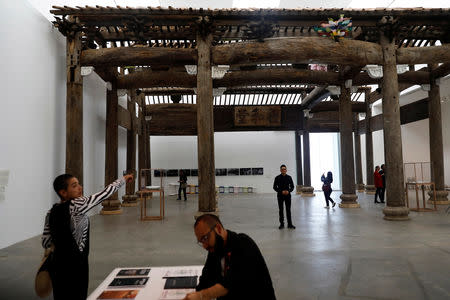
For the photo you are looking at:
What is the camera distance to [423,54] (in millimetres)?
8023

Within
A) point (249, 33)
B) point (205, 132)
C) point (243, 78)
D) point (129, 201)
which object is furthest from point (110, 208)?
point (249, 33)

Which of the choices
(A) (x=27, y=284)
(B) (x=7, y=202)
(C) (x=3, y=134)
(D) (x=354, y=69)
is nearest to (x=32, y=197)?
(B) (x=7, y=202)

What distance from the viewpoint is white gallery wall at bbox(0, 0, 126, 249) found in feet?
18.3

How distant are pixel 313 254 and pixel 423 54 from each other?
6.21 meters

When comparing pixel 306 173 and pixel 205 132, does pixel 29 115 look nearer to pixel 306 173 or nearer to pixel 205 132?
pixel 205 132

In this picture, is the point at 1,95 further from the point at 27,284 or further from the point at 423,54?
the point at 423,54

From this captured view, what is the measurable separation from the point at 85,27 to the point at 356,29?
6898mm

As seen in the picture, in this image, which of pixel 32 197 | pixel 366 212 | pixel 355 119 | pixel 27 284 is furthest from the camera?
pixel 355 119

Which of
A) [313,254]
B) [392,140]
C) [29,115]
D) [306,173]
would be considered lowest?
[313,254]

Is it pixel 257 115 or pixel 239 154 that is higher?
pixel 257 115

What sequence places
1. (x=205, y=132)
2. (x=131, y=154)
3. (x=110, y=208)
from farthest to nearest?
1. (x=131, y=154)
2. (x=110, y=208)
3. (x=205, y=132)

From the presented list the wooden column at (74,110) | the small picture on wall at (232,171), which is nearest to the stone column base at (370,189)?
the small picture on wall at (232,171)

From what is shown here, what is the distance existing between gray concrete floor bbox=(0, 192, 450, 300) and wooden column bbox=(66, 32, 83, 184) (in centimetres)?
156

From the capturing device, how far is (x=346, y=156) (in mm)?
10609
